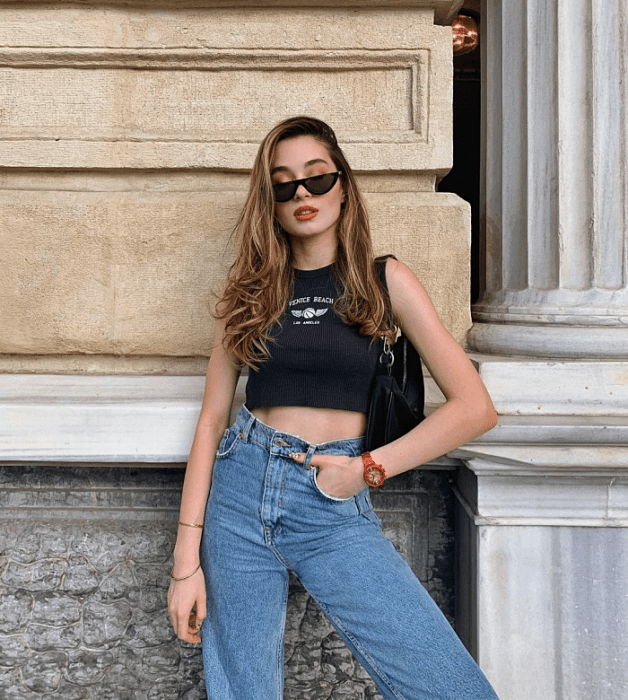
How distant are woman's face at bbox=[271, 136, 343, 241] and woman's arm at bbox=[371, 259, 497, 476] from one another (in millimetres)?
405

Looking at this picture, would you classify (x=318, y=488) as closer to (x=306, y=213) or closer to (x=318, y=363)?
(x=318, y=363)

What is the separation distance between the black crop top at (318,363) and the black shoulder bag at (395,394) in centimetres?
4

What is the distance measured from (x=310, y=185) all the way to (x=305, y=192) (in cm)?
2

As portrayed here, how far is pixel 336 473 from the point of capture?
181 centimetres

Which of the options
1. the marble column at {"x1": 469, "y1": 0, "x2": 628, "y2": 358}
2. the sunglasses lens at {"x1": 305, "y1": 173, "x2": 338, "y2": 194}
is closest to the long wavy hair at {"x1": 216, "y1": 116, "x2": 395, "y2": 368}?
the sunglasses lens at {"x1": 305, "y1": 173, "x2": 338, "y2": 194}

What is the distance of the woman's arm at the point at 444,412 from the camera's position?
183 centimetres

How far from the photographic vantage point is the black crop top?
6.29ft

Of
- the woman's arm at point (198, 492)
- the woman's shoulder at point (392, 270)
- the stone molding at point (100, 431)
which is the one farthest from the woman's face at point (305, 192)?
the stone molding at point (100, 431)

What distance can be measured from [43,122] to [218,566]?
1804 millimetres

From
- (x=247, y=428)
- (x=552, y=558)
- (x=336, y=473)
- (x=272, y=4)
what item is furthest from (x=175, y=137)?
(x=552, y=558)

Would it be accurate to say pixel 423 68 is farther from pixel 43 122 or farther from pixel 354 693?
pixel 354 693

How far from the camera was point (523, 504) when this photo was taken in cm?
220

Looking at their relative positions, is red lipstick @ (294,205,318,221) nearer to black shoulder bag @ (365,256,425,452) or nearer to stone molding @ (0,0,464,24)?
black shoulder bag @ (365,256,425,452)

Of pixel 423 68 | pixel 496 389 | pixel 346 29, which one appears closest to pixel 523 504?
pixel 496 389
